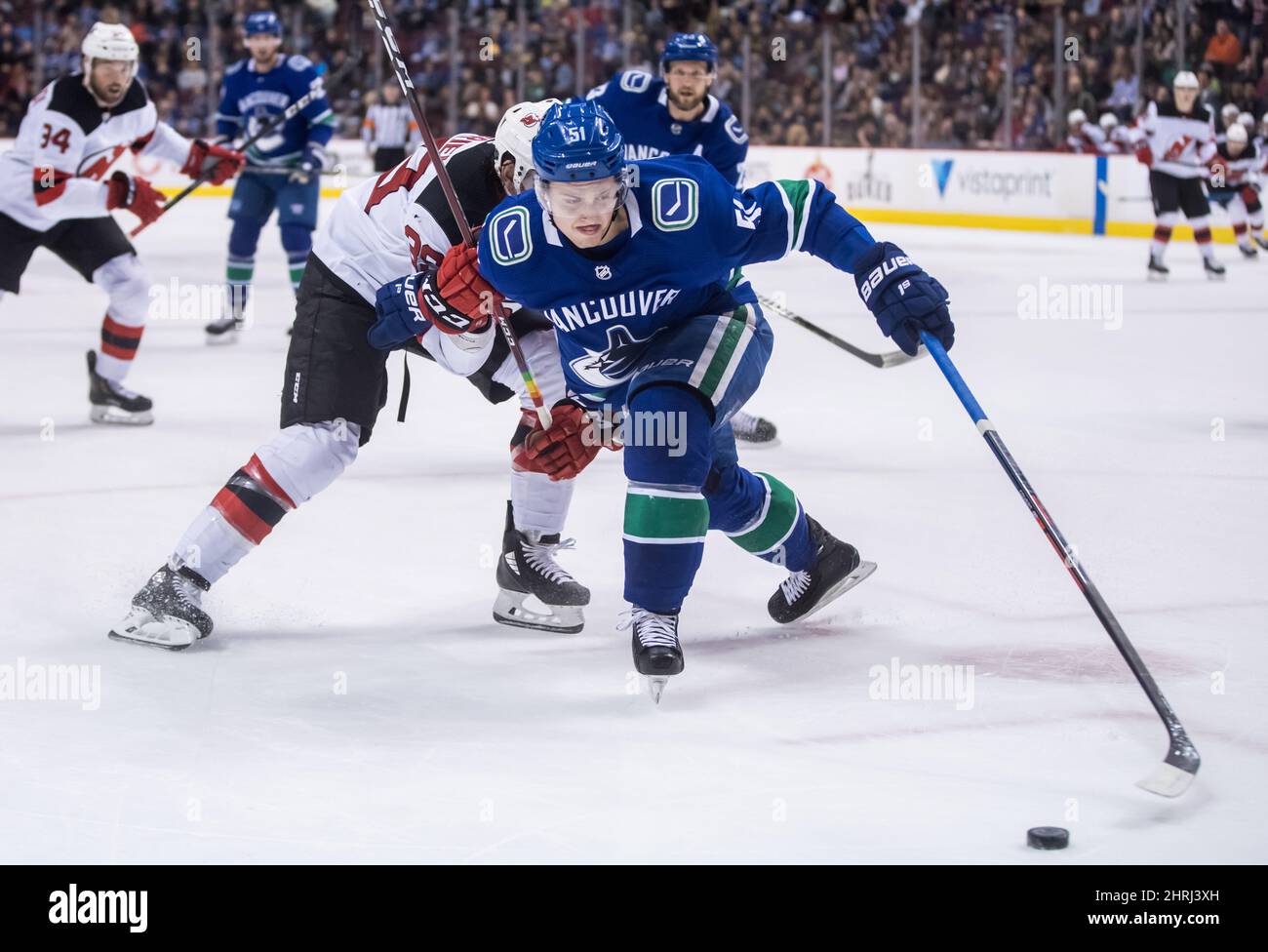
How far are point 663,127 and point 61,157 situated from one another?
6.02 feet

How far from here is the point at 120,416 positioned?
224 inches

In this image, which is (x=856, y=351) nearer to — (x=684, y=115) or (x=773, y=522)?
(x=684, y=115)

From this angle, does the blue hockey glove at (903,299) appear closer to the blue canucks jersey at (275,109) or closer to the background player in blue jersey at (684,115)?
the background player in blue jersey at (684,115)

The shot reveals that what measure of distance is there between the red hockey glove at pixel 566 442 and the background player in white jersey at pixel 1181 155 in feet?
25.8

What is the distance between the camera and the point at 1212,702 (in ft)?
9.52

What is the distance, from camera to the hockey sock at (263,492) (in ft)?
10.5

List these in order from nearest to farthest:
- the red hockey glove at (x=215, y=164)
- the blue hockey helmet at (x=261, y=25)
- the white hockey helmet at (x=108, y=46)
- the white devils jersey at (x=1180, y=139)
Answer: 1. the white hockey helmet at (x=108, y=46)
2. the red hockey glove at (x=215, y=164)
3. the blue hockey helmet at (x=261, y=25)
4. the white devils jersey at (x=1180, y=139)

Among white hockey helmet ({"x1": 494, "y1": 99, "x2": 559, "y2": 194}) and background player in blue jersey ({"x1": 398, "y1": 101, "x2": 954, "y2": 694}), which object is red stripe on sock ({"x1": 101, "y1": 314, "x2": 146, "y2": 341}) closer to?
white hockey helmet ({"x1": 494, "y1": 99, "x2": 559, "y2": 194})

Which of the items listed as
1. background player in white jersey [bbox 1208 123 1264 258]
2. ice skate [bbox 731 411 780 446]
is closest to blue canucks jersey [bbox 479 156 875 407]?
ice skate [bbox 731 411 780 446]

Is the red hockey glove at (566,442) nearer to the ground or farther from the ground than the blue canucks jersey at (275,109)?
nearer to the ground

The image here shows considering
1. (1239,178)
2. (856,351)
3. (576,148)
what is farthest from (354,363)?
(1239,178)

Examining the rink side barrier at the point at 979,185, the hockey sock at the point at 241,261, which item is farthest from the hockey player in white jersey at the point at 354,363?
the rink side barrier at the point at 979,185

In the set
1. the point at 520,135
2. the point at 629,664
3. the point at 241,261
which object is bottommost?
the point at 629,664

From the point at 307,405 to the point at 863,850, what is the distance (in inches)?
56.6
